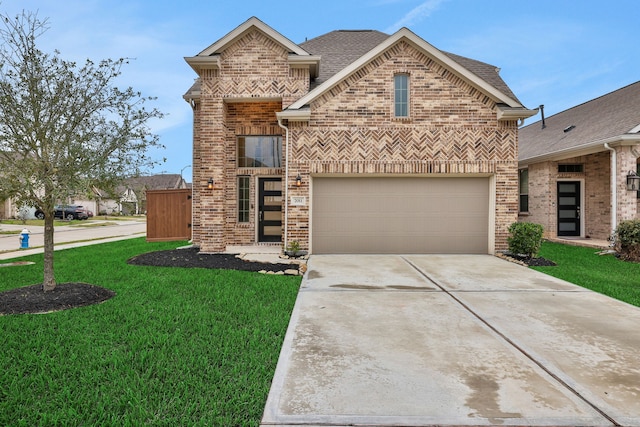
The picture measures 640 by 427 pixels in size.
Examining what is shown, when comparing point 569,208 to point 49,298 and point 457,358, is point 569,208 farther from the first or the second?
point 49,298

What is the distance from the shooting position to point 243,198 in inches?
451

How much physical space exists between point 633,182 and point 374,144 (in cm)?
816

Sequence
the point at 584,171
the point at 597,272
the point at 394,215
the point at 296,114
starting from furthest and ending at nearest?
the point at 584,171
the point at 394,215
the point at 296,114
the point at 597,272

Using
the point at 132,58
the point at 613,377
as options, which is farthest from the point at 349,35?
the point at 613,377

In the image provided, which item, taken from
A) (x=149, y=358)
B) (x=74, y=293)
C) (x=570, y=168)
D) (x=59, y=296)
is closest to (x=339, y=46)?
(x=570, y=168)

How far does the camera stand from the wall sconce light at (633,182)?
10695 mm

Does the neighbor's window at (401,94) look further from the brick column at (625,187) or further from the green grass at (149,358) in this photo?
the brick column at (625,187)

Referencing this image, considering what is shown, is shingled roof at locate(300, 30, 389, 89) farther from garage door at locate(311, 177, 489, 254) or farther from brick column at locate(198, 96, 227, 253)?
garage door at locate(311, 177, 489, 254)

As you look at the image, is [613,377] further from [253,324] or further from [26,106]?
[26,106]

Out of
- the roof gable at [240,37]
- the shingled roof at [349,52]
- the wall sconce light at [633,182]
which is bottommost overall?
the wall sconce light at [633,182]

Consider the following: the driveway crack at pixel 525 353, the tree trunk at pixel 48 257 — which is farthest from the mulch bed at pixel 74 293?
the driveway crack at pixel 525 353

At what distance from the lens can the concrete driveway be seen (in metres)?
2.48

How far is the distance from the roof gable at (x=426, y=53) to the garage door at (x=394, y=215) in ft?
7.31

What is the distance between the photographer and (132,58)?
18.6ft
